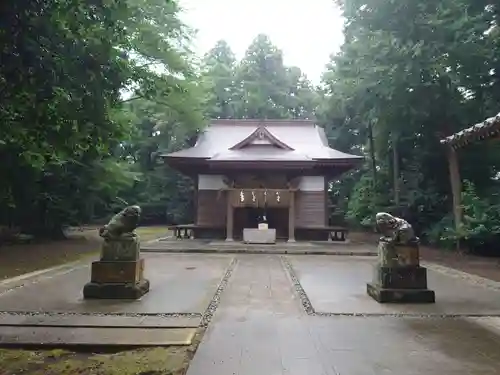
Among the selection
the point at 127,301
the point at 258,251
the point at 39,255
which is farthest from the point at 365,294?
the point at 39,255

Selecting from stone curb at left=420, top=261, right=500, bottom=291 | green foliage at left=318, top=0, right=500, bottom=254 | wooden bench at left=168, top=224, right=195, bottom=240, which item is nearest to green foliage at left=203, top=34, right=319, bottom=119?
wooden bench at left=168, top=224, right=195, bottom=240

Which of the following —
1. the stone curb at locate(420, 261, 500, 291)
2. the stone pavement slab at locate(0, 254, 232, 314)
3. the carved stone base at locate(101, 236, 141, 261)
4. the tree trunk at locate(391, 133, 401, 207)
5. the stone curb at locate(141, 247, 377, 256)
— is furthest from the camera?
the tree trunk at locate(391, 133, 401, 207)

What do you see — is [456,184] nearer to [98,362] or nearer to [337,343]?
[337,343]

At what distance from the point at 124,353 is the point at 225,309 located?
6.04 feet

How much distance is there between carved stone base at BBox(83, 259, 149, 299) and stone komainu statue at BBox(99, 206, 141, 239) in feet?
1.35

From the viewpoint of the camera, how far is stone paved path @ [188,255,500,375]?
3387 millimetres

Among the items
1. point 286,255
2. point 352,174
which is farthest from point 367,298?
point 352,174

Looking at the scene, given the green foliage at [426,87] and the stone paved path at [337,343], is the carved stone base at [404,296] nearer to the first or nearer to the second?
the stone paved path at [337,343]

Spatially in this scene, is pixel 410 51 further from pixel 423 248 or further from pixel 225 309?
pixel 225 309

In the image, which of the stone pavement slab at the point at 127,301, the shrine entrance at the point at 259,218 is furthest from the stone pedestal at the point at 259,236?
the stone pavement slab at the point at 127,301

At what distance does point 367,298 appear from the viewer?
6270mm

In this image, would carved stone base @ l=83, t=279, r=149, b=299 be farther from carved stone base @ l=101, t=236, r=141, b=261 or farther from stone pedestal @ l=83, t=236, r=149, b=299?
carved stone base @ l=101, t=236, r=141, b=261

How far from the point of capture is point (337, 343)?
13.2 feet

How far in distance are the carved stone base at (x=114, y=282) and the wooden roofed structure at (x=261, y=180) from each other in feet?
35.6
